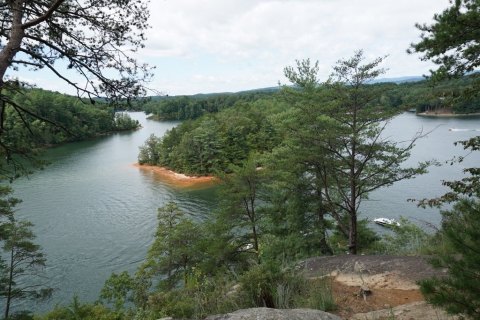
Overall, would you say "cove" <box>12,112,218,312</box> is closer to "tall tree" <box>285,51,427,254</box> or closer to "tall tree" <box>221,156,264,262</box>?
"tall tree" <box>221,156,264,262</box>

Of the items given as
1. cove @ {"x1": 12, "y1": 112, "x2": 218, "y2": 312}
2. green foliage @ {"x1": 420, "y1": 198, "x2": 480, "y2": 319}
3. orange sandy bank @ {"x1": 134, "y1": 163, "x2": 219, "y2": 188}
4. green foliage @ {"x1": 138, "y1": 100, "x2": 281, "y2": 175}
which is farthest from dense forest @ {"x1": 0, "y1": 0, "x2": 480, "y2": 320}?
green foliage @ {"x1": 138, "y1": 100, "x2": 281, "y2": 175}

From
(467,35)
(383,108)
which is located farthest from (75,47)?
(383,108)

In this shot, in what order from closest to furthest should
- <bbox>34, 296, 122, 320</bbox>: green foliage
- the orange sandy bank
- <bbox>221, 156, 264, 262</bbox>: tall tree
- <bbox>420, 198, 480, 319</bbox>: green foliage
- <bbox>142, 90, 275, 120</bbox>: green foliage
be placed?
<bbox>420, 198, 480, 319</bbox>: green foliage
<bbox>34, 296, 122, 320</bbox>: green foliage
<bbox>221, 156, 264, 262</bbox>: tall tree
the orange sandy bank
<bbox>142, 90, 275, 120</bbox>: green foliage

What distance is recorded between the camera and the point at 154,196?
33.0m

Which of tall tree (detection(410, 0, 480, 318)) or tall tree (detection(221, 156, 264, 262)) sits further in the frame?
tall tree (detection(221, 156, 264, 262))

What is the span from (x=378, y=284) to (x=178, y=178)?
3643cm

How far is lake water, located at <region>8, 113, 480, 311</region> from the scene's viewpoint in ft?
60.7

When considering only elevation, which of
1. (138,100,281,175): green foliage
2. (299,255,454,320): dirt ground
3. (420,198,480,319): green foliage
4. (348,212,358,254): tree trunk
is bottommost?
(138,100,281,175): green foliage

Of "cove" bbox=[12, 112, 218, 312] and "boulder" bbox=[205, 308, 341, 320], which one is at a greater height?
"boulder" bbox=[205, 308, 341, 320]

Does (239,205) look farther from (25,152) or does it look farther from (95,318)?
(25,152)

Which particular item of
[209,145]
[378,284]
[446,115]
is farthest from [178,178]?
[446,115]

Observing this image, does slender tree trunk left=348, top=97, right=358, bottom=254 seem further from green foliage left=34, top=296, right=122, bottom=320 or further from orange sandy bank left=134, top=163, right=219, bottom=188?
orange sandy bank left=134, top=163, right=219, bottom=188

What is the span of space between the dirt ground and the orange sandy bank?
30912mm

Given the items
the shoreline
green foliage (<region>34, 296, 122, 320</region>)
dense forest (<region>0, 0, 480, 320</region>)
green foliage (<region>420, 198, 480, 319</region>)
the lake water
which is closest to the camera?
green foliage (<region>420, 198, 480, 319</region>)
